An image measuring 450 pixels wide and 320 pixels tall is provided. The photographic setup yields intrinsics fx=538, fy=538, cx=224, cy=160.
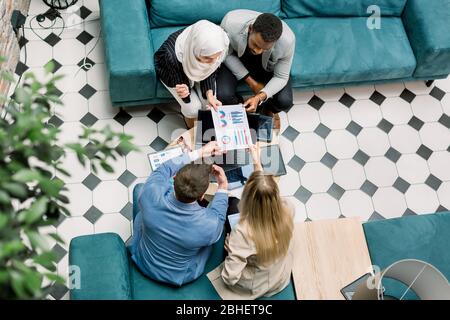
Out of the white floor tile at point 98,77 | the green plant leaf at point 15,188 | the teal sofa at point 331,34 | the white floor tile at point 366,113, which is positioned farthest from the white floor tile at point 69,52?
the green plant leaf at point 15,188

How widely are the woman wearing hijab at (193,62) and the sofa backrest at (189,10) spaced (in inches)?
17.9

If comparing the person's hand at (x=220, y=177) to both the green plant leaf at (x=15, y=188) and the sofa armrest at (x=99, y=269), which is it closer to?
the sofa armrest at (x=99, y=269)

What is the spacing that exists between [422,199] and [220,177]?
187cm

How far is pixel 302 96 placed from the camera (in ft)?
15.2

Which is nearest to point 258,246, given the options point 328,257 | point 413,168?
point 328,257

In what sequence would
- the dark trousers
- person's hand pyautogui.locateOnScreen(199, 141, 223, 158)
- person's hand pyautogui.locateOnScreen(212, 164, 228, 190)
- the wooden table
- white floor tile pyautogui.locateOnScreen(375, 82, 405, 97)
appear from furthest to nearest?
white floor tile pyautogui.locateOnScreen(375, 82, 405, 97) < the dark trousers < person's hand pyautogui.locateOnScreen(199, 141, 223, 158) < person's hand pyautogui.locateOnScreen(212, 164, 228, 190) < the wooden table

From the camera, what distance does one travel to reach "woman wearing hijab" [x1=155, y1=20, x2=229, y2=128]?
3404mm

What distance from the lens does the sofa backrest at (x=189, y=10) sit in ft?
13.5

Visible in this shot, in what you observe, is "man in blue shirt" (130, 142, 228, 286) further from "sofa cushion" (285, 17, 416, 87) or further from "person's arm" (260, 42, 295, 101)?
"sofa cushion" (285, 17, 416, 87)

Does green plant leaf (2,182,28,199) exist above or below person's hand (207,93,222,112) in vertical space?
above

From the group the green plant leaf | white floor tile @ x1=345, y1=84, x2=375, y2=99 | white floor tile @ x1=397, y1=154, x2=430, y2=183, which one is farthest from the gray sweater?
the green plant leaf

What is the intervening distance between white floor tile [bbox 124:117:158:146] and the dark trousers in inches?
25.8

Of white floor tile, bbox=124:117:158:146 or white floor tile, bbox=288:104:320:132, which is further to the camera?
white floor tile, bbox=288:104:320:132

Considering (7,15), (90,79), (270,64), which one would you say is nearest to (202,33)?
(270,64)
